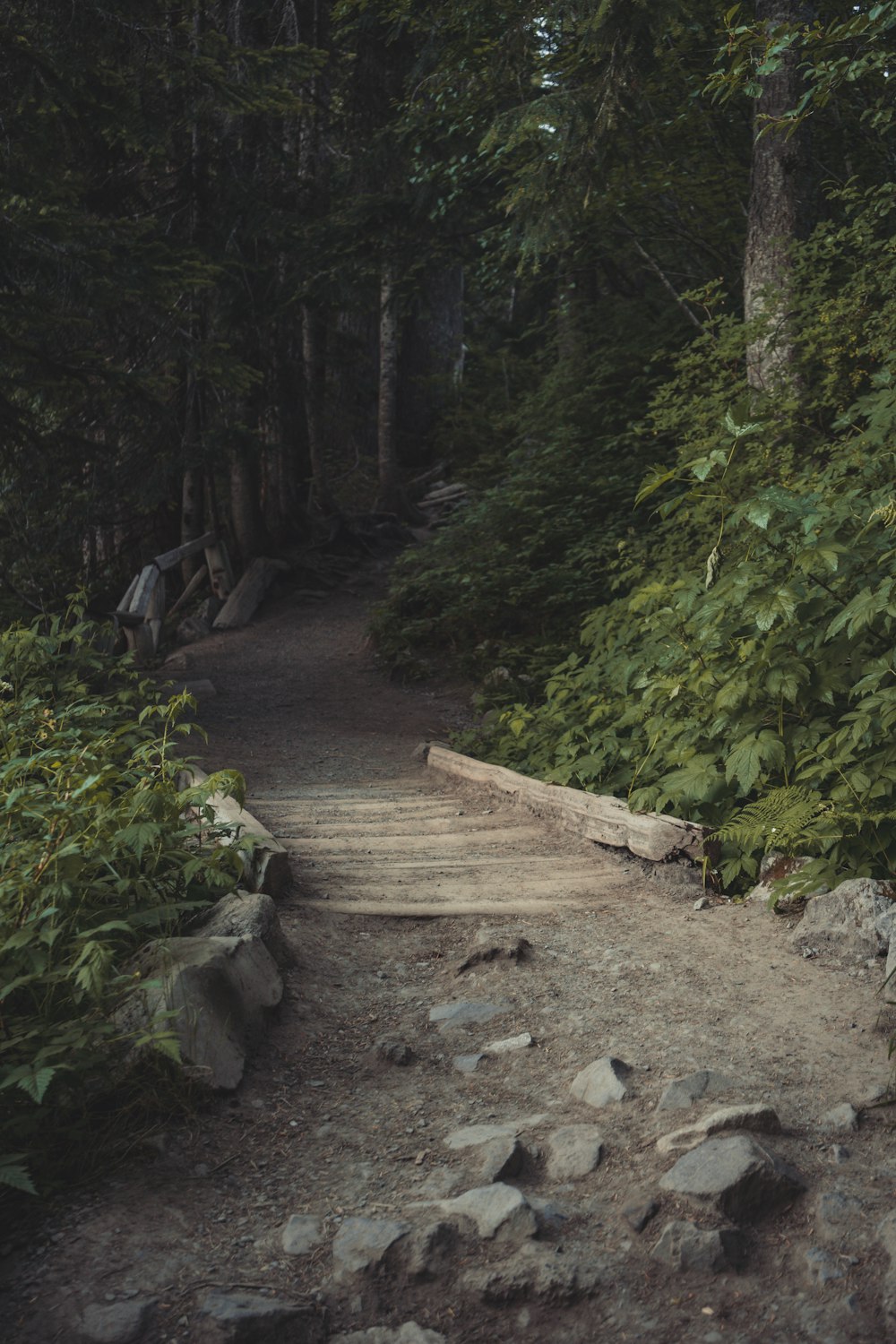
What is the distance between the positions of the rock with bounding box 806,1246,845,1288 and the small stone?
1347 millimetres

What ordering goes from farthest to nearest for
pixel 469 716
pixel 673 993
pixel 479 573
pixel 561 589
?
1. pixel 479 573
2. pixel 561 589
3. pixel 469 716
4. pixel 673 993

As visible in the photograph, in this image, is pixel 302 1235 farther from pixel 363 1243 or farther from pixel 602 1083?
pixel 602 1083

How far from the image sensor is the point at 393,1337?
2.31m

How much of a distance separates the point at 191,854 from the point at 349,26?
14522 mm

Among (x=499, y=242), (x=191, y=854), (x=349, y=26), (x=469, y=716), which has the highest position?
(x=349, y=26)

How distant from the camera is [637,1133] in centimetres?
301

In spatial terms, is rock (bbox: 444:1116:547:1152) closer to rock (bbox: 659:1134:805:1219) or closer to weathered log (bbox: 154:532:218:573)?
rock (bbox: 659:1134:805:1219)

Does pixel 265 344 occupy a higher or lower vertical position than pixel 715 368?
higher

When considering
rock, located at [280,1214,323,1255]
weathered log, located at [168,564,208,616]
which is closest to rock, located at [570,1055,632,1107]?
rock, located at [280,1214,323,1255]

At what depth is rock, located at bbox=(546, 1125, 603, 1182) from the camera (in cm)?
286

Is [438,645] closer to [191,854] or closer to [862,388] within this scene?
[862,388]

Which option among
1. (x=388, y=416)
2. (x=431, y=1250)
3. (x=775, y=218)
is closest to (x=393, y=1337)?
(x=431, y=1250)

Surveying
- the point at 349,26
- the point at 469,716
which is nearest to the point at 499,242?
the point at 349,26

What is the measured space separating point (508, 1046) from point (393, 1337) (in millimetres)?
1421
